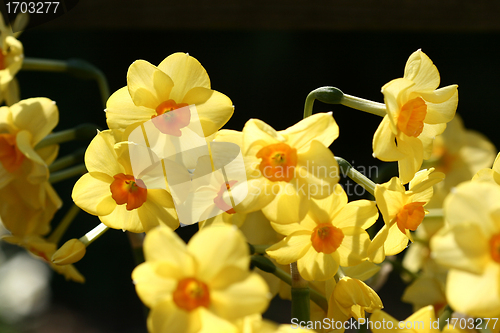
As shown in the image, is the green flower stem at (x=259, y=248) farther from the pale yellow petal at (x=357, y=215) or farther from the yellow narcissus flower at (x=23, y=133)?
the yellow narcissus flower at (x=23, y=133)

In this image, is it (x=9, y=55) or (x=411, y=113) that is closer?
(x=411, y=113)

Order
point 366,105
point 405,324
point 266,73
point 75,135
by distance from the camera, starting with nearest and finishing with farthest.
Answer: point 405,324 → point 366,105 → point 75,135 → point 266,73

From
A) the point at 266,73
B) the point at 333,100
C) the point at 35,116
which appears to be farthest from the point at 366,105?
the point at 266,73

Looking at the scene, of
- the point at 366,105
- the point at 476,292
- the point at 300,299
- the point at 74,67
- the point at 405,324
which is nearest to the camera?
the point at 476,292

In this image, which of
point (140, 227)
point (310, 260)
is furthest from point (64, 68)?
point (310, 260)

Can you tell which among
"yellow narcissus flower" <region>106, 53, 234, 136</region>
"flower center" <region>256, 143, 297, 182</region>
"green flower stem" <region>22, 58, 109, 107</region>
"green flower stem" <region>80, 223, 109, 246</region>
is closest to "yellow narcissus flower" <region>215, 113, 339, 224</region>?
"flower center" <region>256, 143, 297, 182</region>

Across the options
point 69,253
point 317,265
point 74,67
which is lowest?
point 69,253

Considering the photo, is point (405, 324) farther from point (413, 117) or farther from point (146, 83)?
point (146, 83)
